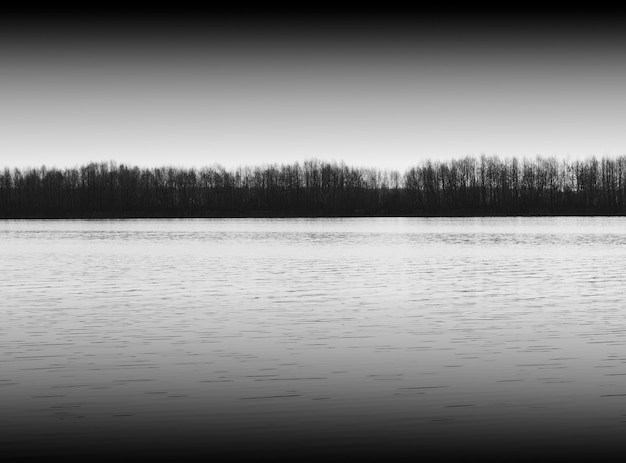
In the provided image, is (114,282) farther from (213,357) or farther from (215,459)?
(215,459)

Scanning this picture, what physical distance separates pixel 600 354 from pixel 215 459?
7.44m

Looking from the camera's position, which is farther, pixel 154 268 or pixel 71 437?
pixel 154 268

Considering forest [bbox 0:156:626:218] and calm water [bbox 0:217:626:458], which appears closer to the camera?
calm water [bbox 0:217:626:458]

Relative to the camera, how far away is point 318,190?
5655 inches

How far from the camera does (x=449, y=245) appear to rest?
149 ft

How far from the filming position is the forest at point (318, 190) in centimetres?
13250

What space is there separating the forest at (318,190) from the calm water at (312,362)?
109434mm

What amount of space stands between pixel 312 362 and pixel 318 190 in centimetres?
13138

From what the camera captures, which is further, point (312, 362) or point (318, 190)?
point (318, 190)

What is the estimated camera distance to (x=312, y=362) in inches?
494

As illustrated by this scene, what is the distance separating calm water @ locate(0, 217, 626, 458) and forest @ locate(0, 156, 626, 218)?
359 ft

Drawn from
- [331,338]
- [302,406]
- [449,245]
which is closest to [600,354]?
[331,338]

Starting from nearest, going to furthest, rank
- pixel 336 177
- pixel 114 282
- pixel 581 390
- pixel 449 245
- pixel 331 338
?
pixel 581 390, pixel 331 338, pixel 114 282, pixel 449 245, pixel 336 177

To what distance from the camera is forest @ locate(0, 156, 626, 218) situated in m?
132
